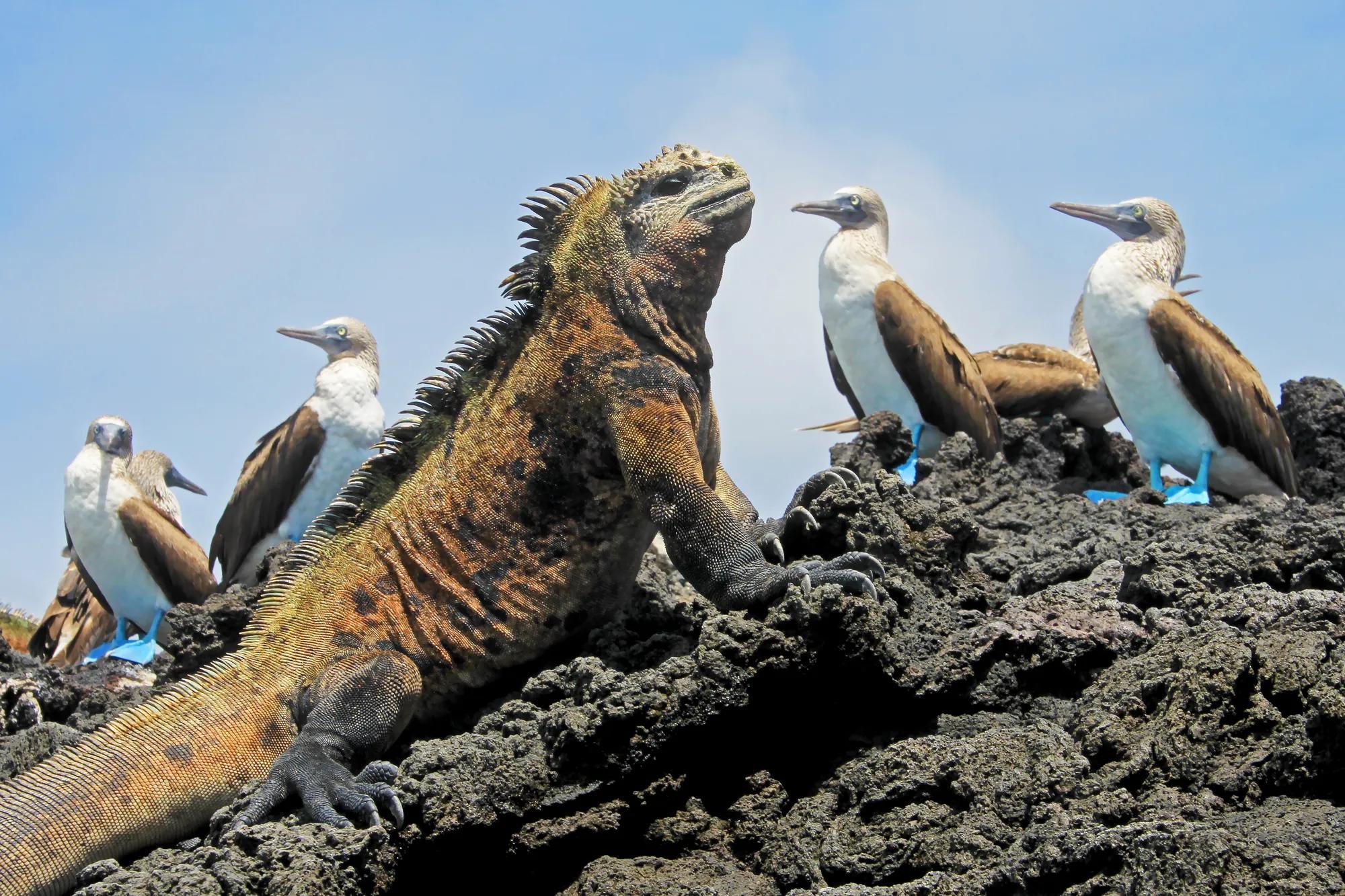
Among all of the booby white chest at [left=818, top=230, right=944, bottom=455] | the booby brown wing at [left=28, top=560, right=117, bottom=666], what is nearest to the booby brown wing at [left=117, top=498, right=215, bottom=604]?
the booby brown wing at [left=28, top=560, right=117, bottom=666]

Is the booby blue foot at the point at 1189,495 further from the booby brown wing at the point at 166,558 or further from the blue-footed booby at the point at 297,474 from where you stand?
the booby brown wing at the point at 166,558

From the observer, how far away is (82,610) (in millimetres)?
16078

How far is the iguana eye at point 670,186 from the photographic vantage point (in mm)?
7117

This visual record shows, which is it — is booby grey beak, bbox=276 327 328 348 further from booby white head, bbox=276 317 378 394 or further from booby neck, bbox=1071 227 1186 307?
booby neck, bbox=1071 227 1186 307

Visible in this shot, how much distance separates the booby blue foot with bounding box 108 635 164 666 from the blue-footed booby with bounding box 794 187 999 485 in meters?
6.46

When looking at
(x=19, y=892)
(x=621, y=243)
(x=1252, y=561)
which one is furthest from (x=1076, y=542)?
(x=19, y=892)

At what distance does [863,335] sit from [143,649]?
678 cm

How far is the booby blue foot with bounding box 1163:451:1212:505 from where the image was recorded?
38.2 feet

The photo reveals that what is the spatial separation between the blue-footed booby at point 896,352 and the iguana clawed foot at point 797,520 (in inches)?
221

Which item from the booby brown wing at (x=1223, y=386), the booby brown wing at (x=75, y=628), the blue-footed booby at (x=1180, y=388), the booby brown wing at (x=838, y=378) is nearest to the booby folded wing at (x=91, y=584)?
the booby brown wing at (x=75, y=628)

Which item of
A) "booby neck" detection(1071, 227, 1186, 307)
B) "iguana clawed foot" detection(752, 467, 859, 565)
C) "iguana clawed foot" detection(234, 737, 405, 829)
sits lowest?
"iguana clawed foot" detection(234, 737, 405, 829)

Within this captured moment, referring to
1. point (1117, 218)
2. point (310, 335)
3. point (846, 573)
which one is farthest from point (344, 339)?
point (846, 573)

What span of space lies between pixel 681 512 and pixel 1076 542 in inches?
111

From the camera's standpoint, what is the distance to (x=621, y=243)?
23.0 feet
